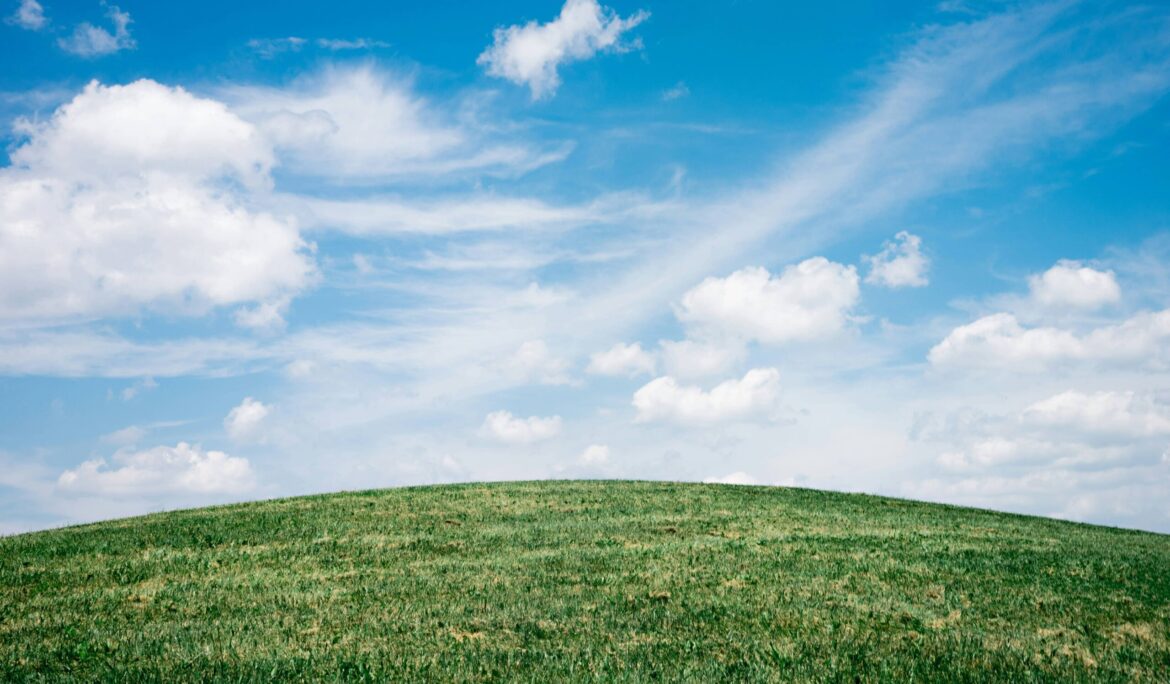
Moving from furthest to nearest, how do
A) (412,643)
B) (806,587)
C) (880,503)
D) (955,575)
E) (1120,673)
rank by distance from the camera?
1. (880,503)
2. (955,575)
3. (806,587)
4. (412,643)
5. (1120,673)

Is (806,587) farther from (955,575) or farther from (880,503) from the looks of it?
(880,503)

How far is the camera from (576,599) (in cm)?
1566

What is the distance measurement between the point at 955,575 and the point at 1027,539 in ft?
33.0

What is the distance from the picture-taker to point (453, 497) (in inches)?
1328

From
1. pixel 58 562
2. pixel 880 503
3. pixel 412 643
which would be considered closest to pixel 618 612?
pixel 412 643

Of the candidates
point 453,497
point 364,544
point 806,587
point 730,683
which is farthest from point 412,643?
point 453,497

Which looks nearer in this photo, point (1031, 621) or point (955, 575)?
point (1031, 621)

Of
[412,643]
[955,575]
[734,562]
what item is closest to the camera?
[412,643]

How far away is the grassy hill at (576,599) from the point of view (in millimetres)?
11633

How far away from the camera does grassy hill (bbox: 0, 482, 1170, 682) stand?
11633mm

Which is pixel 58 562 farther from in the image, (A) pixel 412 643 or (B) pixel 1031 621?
(B) pixel 1031 621

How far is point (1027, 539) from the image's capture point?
87.1 feet

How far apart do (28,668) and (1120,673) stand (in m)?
15.7

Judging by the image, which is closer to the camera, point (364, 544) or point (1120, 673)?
point (1120, 673)
